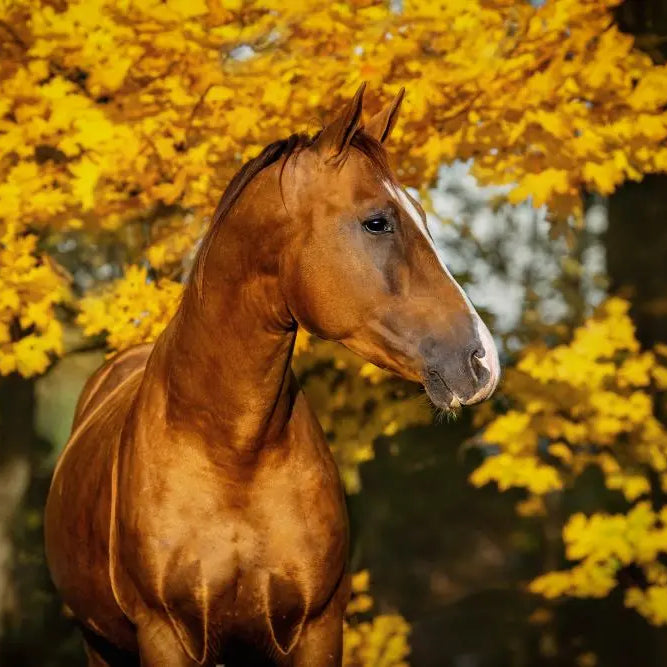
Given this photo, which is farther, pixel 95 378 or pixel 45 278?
pixel 45 278

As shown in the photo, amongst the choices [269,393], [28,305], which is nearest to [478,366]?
[269,393]

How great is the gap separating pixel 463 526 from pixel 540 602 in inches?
13.5

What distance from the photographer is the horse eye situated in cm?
143

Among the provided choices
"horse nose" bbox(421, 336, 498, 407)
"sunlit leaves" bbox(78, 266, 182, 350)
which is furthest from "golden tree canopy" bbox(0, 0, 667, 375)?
"horse nose" bbox(421, 336, 498, 407)

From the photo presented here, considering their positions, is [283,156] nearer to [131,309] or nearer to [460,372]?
[460,372]

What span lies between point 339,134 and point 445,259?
175cm

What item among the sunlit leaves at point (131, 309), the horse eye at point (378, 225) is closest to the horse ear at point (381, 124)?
the horse eye at point (378, 225)

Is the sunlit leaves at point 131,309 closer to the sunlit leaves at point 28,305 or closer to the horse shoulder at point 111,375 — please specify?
the sunlit leaves at point 28,305

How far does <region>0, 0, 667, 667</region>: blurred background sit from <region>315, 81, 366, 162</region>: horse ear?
64.1 inches

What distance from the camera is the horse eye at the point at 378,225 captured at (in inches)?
56.4

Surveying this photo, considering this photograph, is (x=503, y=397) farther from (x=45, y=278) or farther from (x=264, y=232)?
(x=264, y=232)

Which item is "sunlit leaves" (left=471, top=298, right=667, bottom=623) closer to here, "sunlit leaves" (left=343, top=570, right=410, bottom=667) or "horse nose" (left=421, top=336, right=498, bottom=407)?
"sunlit leaves" (left=343, top=570, right=410, bottom=667)

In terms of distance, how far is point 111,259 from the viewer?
10.4ft

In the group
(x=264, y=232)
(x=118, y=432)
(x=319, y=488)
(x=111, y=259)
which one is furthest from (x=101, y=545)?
(x=111, y=259)
